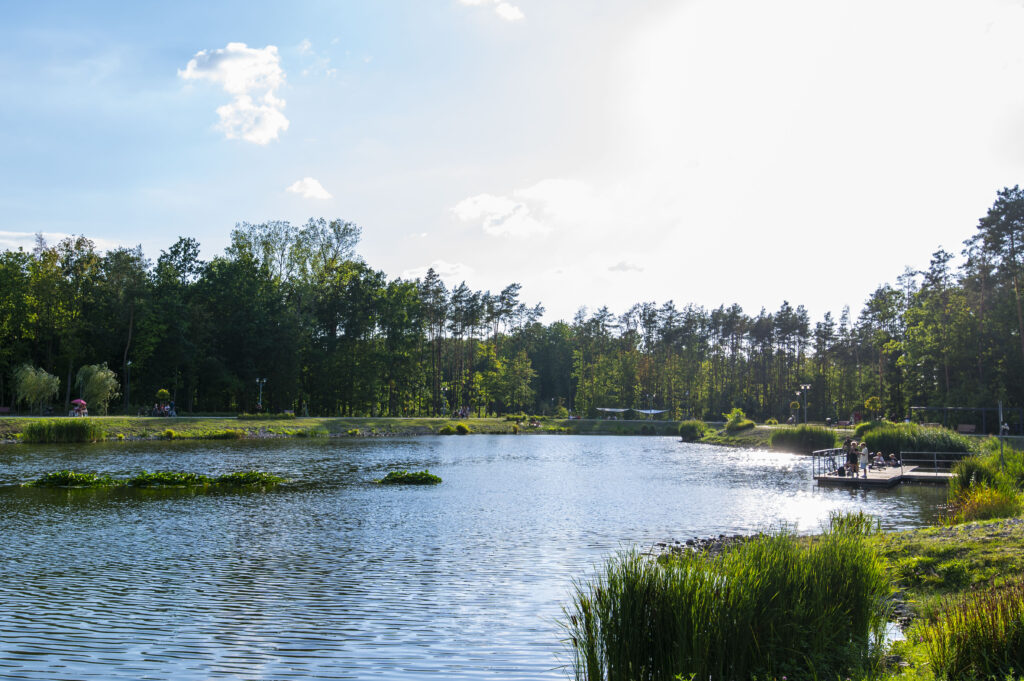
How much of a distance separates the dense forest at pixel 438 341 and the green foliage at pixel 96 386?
4526 millimetres

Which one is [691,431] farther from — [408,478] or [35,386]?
[35,386]

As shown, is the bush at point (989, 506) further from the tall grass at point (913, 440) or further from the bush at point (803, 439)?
the bush at point (803, 439)

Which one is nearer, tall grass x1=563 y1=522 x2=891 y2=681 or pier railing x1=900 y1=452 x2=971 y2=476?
tall grass x1=563 y1=522 x2=891 y2=681

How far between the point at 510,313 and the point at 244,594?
105557 millimetres

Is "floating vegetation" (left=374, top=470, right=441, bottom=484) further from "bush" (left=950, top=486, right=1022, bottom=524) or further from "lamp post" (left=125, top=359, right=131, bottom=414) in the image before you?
"lamp post" (left=125, top=359, right=131, bottom=414)

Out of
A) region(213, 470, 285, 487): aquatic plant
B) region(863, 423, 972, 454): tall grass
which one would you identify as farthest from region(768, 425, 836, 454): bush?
region(213, 470, 285, 487): aquatic plant

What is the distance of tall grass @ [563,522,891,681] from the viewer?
7.18 m

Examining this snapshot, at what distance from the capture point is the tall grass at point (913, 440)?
3775 centimetres

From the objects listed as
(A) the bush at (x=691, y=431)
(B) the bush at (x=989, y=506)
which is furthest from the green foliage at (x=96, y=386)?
(B) the bush at (x=989, y=506)

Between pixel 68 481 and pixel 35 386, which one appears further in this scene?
pixel 35 386

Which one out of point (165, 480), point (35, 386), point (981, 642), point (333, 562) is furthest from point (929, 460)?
point (35, 386)

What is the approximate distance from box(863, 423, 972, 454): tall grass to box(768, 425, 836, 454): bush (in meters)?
10.6

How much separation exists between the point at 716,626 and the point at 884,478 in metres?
28.2

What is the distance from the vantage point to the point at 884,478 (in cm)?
3119
